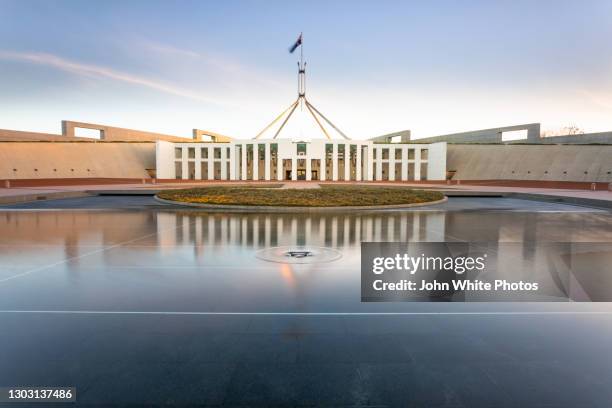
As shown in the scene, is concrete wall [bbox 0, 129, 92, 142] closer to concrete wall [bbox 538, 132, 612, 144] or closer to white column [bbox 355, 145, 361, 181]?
white column [bbox 355, 145, 361, 181]

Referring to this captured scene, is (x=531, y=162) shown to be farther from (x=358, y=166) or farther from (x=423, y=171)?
(x=358, y=166)

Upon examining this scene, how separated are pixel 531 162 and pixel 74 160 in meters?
61.2

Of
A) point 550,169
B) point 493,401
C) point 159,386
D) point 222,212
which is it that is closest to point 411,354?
point 493,401

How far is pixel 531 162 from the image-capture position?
52.6 meters

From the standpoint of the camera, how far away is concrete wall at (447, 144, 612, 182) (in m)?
47.6

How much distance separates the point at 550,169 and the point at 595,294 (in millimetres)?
52674

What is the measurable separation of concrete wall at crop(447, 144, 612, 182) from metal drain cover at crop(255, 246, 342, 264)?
48823mm

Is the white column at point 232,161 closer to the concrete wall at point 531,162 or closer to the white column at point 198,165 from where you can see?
the white column at point 198,165

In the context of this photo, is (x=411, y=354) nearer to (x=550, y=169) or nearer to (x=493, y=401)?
(x=493, y=401)

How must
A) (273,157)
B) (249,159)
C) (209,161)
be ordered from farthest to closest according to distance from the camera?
1. (273,157)
2. (249,159)
3. (209,161)

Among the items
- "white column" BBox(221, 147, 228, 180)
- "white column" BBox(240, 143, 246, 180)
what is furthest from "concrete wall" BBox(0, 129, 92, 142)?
"white column" BBox(240, 143, 246, 180)

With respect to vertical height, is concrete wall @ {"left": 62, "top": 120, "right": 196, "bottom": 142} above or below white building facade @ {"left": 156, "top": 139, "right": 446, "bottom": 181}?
above

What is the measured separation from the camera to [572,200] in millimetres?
22344

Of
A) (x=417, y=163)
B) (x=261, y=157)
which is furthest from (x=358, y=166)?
(x=261, y=157)
